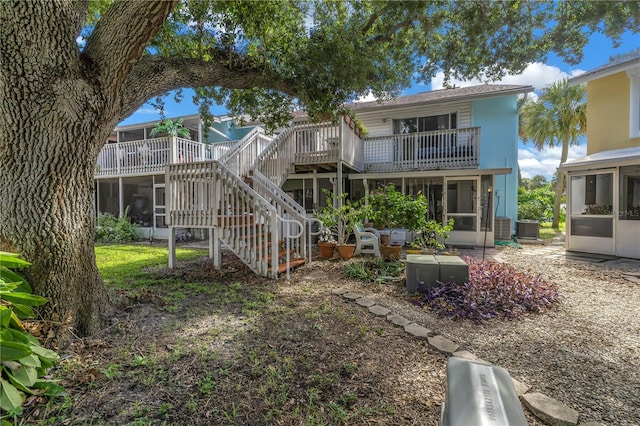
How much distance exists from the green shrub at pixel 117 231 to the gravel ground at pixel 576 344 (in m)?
11.5

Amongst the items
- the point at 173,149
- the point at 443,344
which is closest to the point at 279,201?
the point at 443,344

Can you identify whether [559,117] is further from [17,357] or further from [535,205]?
[17,357]

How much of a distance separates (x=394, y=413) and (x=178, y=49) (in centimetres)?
685

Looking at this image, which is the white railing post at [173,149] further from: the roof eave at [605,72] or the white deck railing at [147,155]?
the roof eave at [605,72]

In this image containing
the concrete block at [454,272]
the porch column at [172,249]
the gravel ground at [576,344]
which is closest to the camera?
the gravel ground at [576,344]

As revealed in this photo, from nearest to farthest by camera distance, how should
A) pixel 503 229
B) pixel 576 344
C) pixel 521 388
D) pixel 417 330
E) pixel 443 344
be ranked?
pixel 521 388 → pixel 443 344 → pixel 576 344 → pixel 417 330 → pixel 503 229

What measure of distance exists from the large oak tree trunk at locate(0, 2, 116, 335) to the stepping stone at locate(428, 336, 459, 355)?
3.54 meters

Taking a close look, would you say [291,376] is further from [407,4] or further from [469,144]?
[469,144]

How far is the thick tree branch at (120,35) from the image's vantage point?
2818 mm

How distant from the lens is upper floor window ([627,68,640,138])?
8344 millimetres

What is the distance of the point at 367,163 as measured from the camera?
1162 centimetres

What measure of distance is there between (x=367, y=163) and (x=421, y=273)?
757 centimetres

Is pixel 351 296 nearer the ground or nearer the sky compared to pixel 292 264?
nearer the ground

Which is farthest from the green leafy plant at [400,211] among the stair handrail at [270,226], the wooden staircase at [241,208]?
the stair handrail at [270,226]
